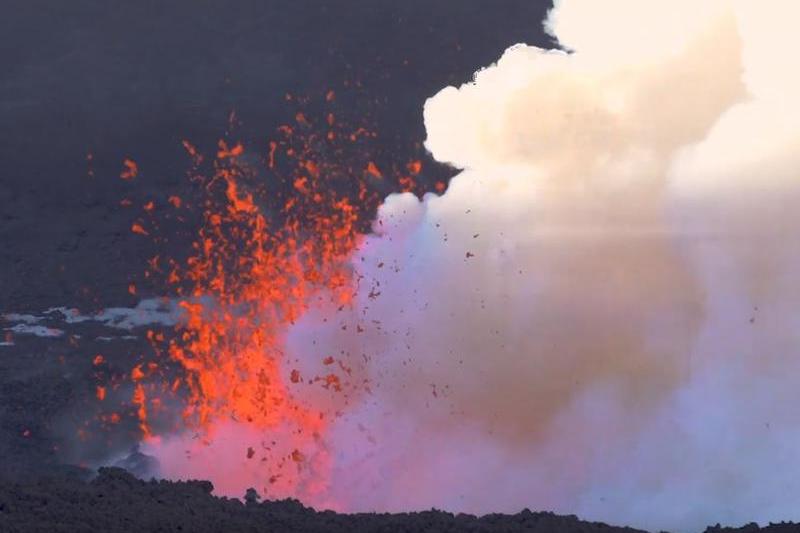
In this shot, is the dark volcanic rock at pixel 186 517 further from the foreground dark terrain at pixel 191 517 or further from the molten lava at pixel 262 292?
the molten lava at pixel 262 292

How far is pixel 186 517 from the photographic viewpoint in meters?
17.9

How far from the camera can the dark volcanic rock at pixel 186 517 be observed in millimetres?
17500

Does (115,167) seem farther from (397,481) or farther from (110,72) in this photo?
(397,481)

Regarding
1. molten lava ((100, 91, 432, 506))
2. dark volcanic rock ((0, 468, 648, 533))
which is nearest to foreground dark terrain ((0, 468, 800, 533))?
dark volcanic rock ((0, 468, 648, 533))

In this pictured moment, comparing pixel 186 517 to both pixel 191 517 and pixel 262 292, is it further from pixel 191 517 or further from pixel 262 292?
pixel 262 292

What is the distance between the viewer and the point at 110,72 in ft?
112

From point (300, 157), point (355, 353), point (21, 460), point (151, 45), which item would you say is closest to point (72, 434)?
point (21, 460)

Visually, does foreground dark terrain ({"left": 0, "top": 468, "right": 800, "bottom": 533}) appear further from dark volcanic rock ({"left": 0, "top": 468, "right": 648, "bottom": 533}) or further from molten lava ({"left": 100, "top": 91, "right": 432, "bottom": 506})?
molten lava ({"left": 100, "top": 91, "right": 432, "bottom": 506})

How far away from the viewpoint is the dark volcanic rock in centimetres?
1750

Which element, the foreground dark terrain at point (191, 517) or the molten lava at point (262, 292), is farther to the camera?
the molten lava at point (262, 292)

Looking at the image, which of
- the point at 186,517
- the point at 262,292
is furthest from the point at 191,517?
the point at 262,292

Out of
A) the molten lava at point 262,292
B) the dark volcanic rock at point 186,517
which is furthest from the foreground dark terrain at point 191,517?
the molten lava at point 262,292

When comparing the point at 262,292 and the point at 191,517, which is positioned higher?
the point at 262,292

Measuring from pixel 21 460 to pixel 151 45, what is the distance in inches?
468
